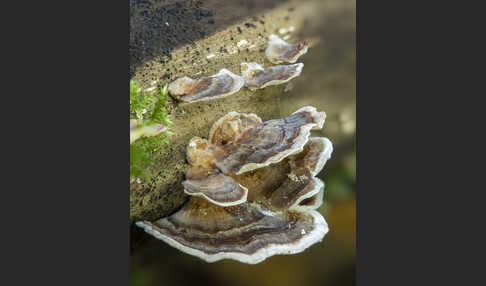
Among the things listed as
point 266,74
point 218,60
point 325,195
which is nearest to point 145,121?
point 218,60

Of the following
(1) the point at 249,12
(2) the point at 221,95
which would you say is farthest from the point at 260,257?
(1) the point at 249,12

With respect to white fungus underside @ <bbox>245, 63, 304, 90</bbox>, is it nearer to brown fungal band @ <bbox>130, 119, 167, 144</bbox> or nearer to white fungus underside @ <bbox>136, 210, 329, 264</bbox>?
brown fungal band @ <bbox>130, 119, 167, 144</bbox>

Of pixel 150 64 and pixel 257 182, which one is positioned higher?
pixel 150 64

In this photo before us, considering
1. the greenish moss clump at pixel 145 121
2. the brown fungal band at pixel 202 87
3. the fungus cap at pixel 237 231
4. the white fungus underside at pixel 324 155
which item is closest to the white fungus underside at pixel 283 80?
the brown fungal band at pixel 202 87

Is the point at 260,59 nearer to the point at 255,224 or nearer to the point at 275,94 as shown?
the point at 275,94

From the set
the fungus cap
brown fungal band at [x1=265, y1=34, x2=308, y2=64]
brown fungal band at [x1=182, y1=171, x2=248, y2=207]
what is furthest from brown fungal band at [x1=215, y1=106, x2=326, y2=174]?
brown fungal band at [x1=265, y1=34, x2=308, y2=64]

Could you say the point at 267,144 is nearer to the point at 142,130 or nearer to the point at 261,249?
the point at 261,249

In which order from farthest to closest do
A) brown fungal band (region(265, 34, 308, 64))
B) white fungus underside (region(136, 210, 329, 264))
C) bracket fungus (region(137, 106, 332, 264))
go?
brown fungal band (region(265, 34, 308, 64))
bracket fungus (region(137, 106, 332, 264))
white fungus underside (region(136, 210, 329, 264))

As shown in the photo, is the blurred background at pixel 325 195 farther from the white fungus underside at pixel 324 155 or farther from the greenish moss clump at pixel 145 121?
the greenish moss clump at pixel 145 121
